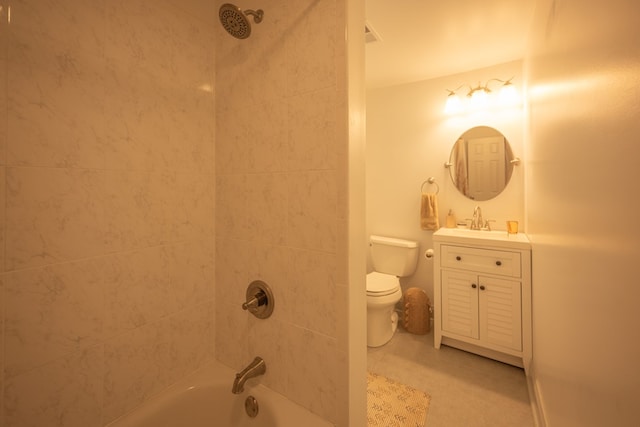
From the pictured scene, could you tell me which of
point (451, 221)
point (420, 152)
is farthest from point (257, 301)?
point (420, 152)

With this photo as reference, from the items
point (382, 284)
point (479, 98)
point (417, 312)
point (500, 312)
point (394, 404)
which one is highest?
point (479, 98)

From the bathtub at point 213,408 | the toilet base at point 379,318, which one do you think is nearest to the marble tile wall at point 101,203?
the bathtub at point 213,408

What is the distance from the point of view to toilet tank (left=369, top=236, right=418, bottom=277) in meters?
2.37

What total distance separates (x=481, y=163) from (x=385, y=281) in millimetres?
1303

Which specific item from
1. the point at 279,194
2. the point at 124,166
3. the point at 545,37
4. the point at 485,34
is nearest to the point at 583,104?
the point at 545,37

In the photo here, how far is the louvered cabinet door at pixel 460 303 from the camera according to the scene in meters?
1.87

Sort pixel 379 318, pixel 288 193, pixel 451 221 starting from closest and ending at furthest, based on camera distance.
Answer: pixel 288 193, pixel 379 318, pixel 451 221

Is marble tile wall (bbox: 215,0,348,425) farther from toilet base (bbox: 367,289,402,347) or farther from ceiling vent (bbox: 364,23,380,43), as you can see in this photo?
toilet base (bbox: 367,289,402,347)

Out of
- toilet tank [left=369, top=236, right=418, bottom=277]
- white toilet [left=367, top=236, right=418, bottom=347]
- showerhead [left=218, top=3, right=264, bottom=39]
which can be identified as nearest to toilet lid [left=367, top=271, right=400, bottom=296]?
white toilet [left=367, top=236, right=418, bottom=347]

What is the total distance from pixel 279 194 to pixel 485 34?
1863 millimetres

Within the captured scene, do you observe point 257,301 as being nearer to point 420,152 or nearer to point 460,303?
point 460,303

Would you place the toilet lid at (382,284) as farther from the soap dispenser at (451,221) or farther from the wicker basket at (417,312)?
the soap dispenser at (451,221)

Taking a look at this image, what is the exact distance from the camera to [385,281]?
→ 218cm

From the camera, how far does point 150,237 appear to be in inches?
39.6
